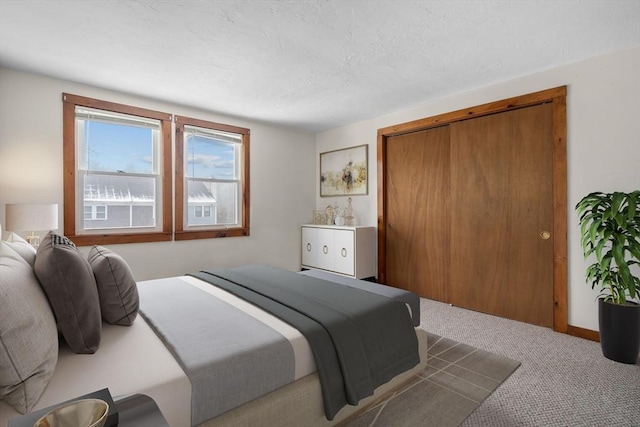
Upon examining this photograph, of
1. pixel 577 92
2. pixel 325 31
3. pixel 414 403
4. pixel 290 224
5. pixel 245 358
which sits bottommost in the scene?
pixel 414 403

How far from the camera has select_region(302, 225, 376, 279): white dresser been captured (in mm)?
4301

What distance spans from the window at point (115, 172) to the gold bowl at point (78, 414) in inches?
124

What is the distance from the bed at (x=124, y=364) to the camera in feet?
3.36

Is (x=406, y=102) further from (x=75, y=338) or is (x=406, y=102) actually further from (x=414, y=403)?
(x=75, y=338)

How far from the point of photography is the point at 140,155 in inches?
145

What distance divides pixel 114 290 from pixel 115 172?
7.97 ft

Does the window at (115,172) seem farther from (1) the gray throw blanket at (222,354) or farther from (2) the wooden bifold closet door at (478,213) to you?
(2) the wooden bifold closet door at (478,213)

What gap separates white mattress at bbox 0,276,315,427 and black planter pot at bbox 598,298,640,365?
2.28 meters

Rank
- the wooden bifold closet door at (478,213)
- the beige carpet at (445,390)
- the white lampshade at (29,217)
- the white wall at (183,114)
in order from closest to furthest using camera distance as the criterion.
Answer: the beige carpet at (445,390) → the white lampshade at (29,217) → the white wall at (183,114) → the wooden bifold closet door at (478,213)

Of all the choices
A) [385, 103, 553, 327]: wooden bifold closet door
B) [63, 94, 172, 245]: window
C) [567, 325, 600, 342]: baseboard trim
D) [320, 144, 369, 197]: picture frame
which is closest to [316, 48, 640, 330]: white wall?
[567, 325, 600, 342]: baseboard trim

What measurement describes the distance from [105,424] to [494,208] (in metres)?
3.53

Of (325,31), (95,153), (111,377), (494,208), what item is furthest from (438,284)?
(95,153)

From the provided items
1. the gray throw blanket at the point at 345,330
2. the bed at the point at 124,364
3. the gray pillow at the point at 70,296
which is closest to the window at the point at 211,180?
the gray throw blanket at the point at 345,330

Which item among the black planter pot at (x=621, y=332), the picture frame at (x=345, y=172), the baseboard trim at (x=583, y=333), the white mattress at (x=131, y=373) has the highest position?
the picture frame at (x=345, y=172)
